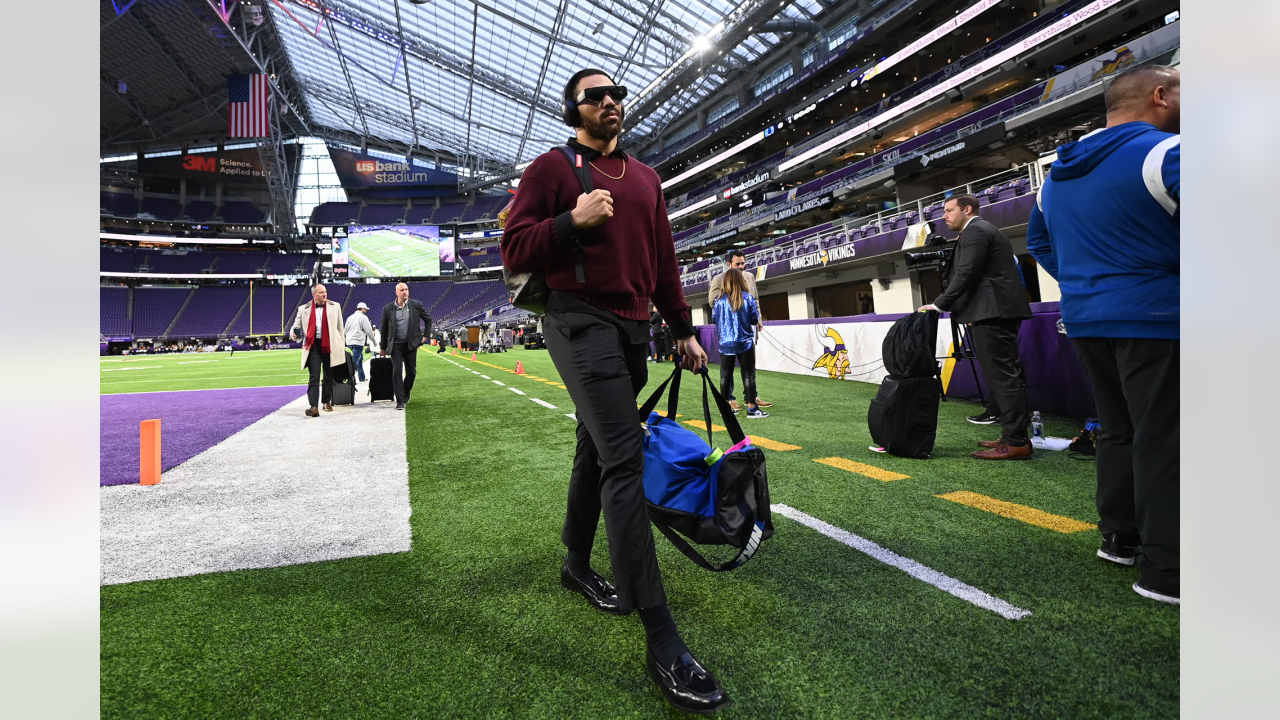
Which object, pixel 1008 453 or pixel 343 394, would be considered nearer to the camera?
pixel 1008 453

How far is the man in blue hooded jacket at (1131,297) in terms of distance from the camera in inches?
86.5

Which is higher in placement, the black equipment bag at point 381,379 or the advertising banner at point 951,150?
the advertising banner at point 951,150

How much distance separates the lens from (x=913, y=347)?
439cm

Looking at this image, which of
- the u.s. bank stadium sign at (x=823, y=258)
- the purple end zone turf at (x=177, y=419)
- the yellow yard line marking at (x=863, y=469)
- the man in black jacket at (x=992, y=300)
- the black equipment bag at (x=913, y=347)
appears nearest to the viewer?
the yellow yard line marking at (x=863, y=469)

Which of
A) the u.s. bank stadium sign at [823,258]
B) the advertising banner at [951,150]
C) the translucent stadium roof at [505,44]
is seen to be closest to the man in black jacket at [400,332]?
the u.s. bank stadium sign at [823,258]

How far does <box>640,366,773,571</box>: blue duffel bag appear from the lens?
6.79 feet

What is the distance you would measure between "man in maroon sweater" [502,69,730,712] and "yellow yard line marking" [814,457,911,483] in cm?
215

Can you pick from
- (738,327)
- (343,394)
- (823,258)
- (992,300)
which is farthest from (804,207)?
(992,300)

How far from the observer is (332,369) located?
840cm

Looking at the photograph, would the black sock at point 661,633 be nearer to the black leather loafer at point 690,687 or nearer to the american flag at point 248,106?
the black leather loafer at point 690,687

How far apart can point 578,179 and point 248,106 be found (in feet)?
124

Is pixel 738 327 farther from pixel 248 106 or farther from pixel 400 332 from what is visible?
pixel 248 106

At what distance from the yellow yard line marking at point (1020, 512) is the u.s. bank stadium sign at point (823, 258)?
18941 millimetres

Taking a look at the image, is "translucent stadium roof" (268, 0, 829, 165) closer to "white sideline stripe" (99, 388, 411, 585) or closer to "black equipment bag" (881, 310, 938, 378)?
"white sideline stripe" (99, 388, 411, 585)
